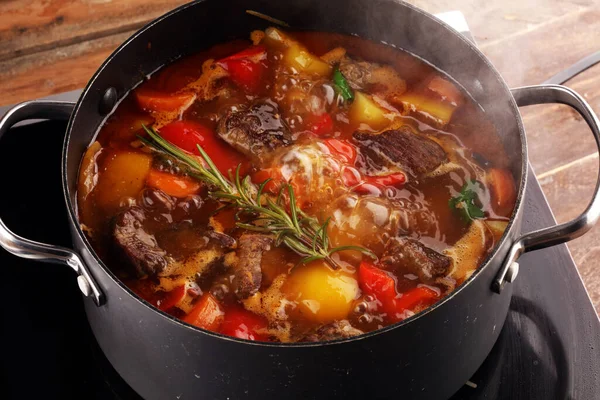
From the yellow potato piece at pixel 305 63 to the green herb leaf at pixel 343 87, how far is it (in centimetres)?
6

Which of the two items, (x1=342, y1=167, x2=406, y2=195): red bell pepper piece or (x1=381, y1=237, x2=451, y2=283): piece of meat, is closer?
(x1=381, y1=237, x2=451, y2=283): piece of meat

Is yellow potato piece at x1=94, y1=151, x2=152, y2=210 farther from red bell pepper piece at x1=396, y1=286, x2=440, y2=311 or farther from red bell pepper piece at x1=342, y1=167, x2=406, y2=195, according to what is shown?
red bell pepper piece at x1=396, y1=286, x2=440, y2=311

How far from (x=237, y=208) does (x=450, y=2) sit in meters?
1.82

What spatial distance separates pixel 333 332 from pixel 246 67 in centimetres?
90

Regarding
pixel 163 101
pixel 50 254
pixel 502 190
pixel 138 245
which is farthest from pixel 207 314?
pixel 502 190

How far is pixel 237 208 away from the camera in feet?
6.36

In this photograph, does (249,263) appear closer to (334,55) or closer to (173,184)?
(173,184)

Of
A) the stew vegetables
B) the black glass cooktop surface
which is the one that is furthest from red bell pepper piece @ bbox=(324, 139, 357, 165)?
the black glass cooktop surface

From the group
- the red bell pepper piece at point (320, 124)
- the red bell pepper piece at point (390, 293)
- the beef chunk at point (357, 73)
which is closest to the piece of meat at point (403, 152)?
the red bell pepper piece at point (320, 124)

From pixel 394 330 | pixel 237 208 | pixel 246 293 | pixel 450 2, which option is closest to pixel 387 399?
pixel 394 330

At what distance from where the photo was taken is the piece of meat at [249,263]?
1780 millimetres

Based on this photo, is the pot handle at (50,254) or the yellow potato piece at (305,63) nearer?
the pot handle at (50,254)

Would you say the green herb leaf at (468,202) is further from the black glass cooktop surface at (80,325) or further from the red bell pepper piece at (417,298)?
the black glass cooktop surface at (80,325)

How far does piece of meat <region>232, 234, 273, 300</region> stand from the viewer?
70.1 inches
